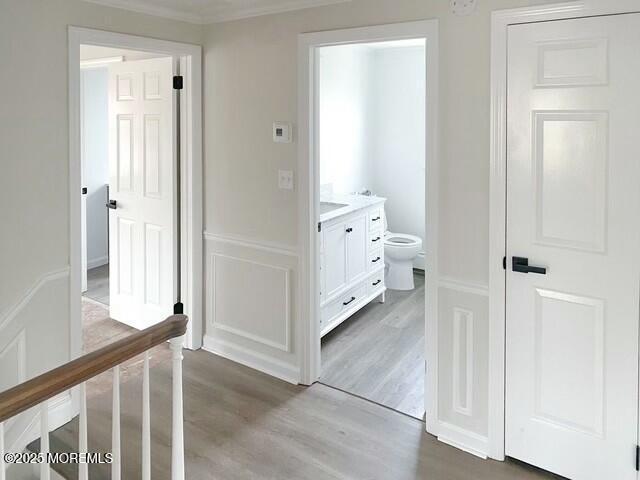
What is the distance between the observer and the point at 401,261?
5211mm

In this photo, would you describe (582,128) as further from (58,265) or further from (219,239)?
(58,265)

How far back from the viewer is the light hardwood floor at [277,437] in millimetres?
2465

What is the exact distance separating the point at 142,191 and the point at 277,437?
2.20 meters

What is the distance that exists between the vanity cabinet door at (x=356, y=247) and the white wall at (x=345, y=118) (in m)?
0.96

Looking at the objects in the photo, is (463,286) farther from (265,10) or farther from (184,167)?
(184,167)

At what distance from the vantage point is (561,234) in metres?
2.30

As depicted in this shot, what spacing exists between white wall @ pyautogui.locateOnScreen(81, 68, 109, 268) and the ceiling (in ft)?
8.85

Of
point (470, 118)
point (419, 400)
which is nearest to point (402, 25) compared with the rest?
point (470, 118)

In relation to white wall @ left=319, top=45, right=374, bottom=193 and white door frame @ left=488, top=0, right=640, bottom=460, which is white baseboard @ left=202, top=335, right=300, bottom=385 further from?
white wall @ left=319, top=45, right=374, bottom=193

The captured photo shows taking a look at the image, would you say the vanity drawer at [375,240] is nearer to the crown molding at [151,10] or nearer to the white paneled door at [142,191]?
the white paneled door at [142,191]

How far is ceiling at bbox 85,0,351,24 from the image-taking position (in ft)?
10.0

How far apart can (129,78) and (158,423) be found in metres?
2.55

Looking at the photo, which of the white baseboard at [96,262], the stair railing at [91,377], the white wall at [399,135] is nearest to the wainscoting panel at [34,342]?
the stair railing at [91,377]

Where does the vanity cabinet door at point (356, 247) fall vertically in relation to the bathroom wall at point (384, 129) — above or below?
below
